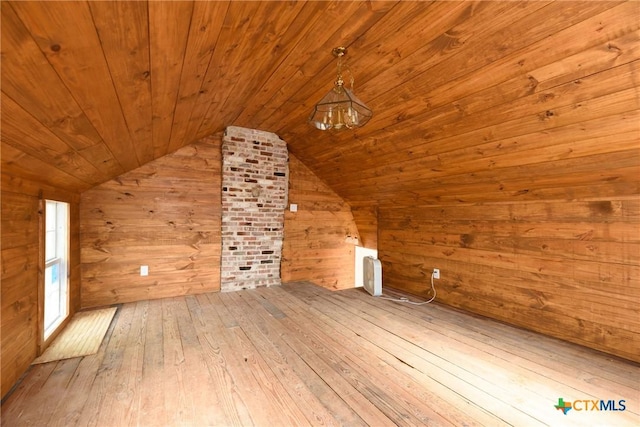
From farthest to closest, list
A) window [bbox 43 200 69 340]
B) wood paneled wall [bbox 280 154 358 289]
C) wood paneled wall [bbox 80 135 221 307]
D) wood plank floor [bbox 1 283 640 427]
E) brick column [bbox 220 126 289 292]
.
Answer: wood paneled wall [bbox 280 154 358 289], brick column [bbox 220 126 289 292], wood paneled wall [bbox 80 135 221 307], window [bbox 43 200 69 340], wood plank floor [bbox 1 283 640 427]

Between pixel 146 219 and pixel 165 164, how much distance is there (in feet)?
2.40

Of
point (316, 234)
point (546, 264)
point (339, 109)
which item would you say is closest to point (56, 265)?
point (339, 109)

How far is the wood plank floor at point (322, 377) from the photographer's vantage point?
1.54 meters

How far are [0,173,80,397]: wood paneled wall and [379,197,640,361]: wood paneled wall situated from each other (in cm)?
381

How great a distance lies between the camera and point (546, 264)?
8.50ft

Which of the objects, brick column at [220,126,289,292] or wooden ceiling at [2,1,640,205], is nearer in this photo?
wooden ceiling at [2,1,640,205]

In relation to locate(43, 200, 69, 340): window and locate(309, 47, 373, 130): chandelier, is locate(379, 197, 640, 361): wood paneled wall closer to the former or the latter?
locate(309, 47, 373, 130): chandelier

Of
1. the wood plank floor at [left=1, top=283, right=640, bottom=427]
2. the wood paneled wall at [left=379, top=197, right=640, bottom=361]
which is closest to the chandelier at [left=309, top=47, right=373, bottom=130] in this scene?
the wood plank floor at [left=1, top=283, right=640, bottom=427]

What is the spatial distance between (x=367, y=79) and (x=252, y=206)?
2583 mm

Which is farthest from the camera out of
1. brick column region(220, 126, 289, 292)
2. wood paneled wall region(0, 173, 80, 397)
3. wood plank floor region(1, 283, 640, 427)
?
brick column region(220, 126, 289, 292)

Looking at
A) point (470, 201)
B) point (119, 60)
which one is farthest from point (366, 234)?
point (119, 60)

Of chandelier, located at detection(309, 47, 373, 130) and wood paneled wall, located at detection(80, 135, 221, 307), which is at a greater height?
chandelier, located at detection(309, 47, 373, 130)

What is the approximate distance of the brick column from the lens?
156 inches

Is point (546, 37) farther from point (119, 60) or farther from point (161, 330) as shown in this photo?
point (161, 330)
